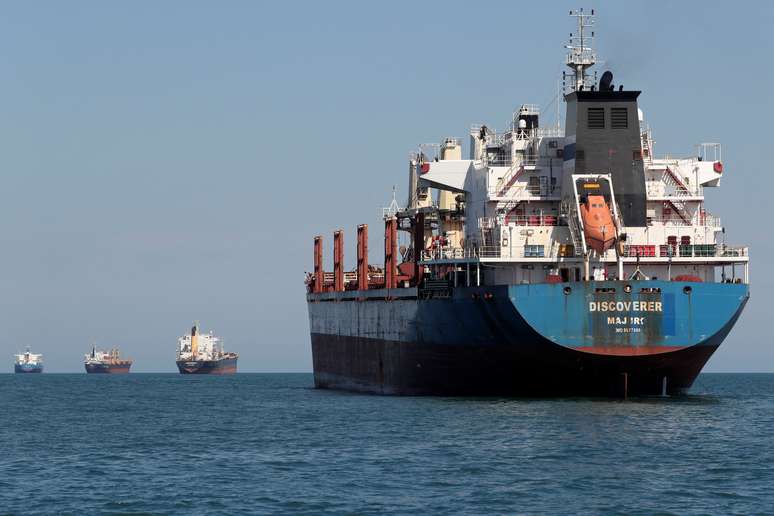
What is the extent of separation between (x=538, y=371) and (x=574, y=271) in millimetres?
5050

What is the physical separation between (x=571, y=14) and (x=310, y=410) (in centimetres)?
1962

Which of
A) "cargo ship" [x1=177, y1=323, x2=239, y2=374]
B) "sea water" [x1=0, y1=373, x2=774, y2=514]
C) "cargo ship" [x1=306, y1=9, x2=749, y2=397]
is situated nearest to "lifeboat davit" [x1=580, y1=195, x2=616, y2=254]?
"cargo ship" [x1=306, y1=9, x2=749, y2=397]

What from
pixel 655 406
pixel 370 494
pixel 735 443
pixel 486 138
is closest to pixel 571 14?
pixel 486 138

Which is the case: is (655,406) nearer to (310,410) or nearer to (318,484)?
(310,410)

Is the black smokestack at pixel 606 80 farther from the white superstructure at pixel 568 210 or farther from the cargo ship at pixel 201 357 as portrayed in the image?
the cargo ship at pixel 201 357

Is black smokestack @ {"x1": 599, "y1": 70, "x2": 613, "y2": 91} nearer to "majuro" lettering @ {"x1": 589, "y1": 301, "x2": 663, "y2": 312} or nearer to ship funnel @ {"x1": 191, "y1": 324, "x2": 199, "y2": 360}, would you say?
"majuro" lettering @ {"x1": 589, "y1": 301, "x2": 663, "y2": 312}

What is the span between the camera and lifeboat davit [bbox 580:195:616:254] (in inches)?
2015

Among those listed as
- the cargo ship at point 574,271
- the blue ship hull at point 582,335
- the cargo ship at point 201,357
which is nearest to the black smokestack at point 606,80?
the cargo ship at point 574,271

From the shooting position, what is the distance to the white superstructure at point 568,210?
52.9 meters

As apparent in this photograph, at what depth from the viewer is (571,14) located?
188 feet

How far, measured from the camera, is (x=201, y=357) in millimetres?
179750

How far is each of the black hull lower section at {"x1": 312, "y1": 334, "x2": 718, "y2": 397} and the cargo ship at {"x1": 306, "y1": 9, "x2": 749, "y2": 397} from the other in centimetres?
7

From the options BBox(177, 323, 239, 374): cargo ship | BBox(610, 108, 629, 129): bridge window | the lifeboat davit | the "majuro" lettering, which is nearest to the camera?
the "majuro" lettering

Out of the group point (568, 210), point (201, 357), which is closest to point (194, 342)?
point (201, 357)
